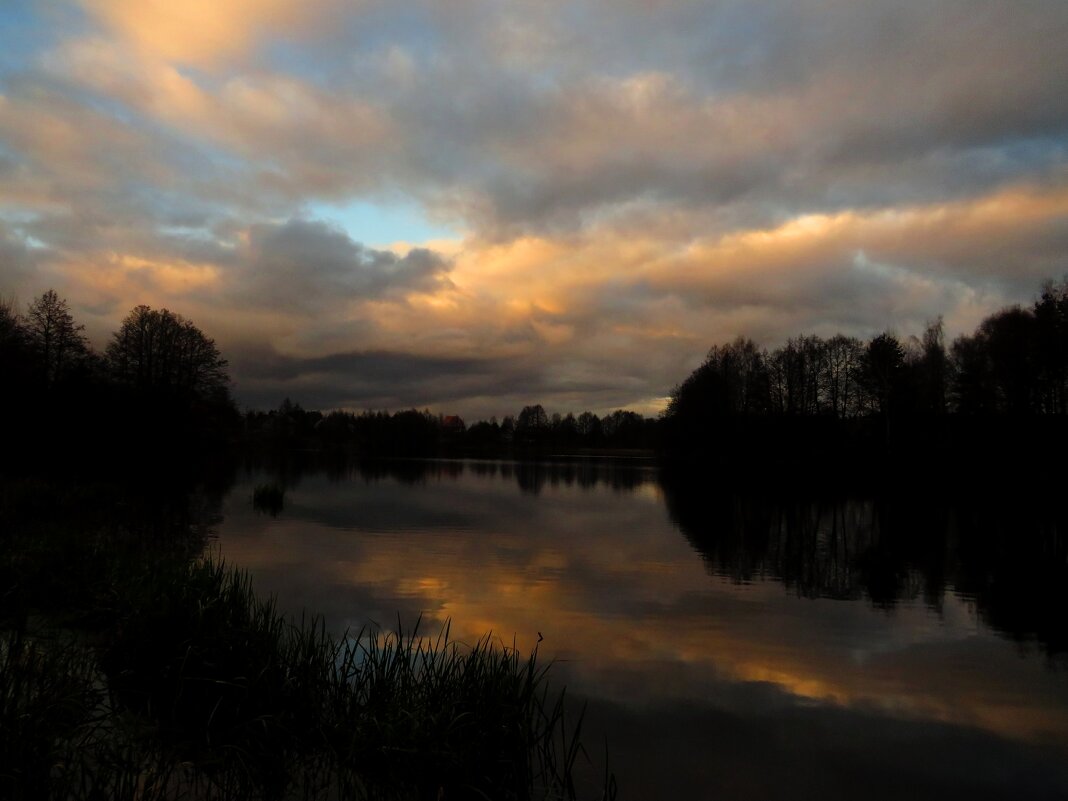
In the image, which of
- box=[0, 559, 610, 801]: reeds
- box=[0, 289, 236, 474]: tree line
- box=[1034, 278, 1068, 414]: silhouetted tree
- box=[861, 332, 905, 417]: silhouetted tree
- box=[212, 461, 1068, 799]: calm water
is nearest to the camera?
box=[0, 559, 610, 801]: reeds

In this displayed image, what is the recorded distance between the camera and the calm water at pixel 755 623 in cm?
722

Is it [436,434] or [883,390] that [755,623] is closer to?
[883,390]

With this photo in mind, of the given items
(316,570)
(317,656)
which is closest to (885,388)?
(316,570)

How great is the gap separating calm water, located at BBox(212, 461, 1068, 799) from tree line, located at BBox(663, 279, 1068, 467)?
2697 centimetres

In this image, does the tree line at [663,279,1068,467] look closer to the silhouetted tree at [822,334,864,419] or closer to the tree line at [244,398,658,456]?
the silhouetted tree at [822,334,864,419]

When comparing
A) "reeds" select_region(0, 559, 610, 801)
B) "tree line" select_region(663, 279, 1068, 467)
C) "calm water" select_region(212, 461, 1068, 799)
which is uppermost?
"tree line" select_region(663, 279, 1068, 467)

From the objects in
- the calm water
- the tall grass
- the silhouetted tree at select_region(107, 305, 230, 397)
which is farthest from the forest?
the tall grass

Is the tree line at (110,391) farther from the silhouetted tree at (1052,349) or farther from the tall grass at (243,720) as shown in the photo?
the silhouetted tree at (1052,349)

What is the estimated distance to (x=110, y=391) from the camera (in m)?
45.3

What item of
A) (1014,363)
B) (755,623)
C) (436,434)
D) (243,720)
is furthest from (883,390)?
(436,434)

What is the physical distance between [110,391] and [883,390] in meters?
59.4

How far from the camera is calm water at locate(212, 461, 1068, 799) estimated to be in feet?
23.7

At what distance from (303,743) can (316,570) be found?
10.4 meters

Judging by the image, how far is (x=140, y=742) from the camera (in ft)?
17.7
